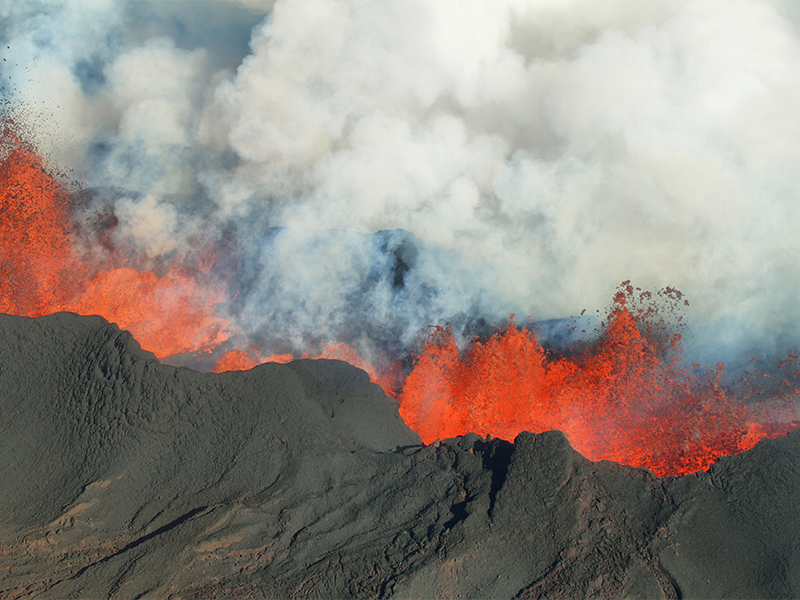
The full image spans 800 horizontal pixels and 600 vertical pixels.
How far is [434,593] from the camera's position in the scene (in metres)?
8.99

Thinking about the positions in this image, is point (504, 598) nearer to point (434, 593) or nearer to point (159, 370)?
point (434, 593)

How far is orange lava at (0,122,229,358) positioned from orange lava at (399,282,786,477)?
9.81m

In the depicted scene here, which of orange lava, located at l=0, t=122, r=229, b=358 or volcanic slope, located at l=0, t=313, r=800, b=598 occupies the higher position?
orange lava, located at l=0, t=122, r=229, b=358

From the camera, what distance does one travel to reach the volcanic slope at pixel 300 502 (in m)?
9.27

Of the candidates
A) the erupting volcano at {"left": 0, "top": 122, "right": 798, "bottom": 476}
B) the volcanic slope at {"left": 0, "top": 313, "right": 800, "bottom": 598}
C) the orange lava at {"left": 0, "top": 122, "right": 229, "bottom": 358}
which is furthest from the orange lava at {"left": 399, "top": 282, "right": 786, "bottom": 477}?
the orange lava at {"left": 0, "top": 122, "right": 229, "bottom": 358}

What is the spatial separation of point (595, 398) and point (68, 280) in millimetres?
21793

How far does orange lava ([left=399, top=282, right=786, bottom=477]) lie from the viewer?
16.5 metres

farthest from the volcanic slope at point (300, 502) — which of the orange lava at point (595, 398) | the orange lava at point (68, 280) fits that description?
the orange lava at point (68, 280)

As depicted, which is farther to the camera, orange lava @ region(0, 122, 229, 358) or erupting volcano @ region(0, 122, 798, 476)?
orange lava @ region(0, 122, 229, 358)

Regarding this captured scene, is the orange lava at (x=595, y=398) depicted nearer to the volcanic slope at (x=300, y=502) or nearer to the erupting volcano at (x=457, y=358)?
the erupting volcano at (x=457, y=358)

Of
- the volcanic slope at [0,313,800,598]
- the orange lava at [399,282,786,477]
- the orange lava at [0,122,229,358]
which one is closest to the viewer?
the volcanic slope at [0,313,800,598]

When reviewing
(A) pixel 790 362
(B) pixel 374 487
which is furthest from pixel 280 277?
(A) pixel 790 362

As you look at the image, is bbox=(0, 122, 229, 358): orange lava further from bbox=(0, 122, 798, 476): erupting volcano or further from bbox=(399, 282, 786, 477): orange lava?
bbox=(399, 282, 786, 477): orange lava

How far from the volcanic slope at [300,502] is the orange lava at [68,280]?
817cm
